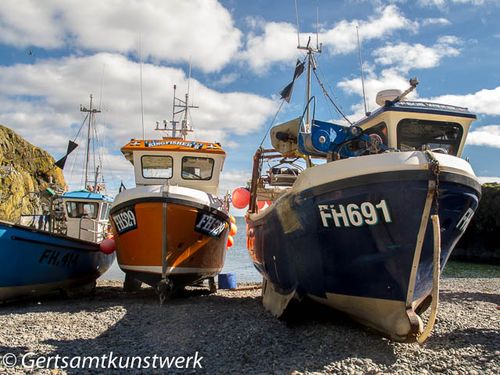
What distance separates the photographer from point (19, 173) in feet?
107

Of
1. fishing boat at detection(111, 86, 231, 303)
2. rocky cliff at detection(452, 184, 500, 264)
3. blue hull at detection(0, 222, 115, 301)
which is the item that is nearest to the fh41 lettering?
fishing boat at detection(111, 86, 231, 303)

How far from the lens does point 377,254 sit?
4.80 meters

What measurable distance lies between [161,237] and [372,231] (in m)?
4.55

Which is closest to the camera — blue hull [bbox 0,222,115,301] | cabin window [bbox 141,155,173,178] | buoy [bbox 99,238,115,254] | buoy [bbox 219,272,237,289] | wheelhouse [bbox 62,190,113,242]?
blue hull [bbox 0,222,115,301]

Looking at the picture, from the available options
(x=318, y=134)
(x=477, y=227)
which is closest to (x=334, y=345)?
(x=318, y=134)

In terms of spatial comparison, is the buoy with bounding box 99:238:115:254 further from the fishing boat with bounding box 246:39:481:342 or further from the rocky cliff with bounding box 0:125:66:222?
the rocky cliff with bounding box 0:125:66:222

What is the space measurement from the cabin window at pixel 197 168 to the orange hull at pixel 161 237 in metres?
1.55

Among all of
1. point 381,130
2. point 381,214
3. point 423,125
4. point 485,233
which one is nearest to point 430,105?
point 423,125

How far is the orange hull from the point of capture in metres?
8.13

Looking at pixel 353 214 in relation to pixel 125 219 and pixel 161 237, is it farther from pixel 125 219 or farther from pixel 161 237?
pixel 125 219

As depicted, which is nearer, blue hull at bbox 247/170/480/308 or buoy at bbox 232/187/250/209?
blue hull at bbox 247/170/480/308

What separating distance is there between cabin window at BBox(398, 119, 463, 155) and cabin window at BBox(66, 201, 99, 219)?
8302 millimetres

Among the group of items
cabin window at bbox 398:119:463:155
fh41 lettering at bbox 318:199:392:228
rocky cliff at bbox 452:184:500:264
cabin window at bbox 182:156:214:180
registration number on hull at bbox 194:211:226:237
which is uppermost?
cabin window at bbox 398:119:463:155

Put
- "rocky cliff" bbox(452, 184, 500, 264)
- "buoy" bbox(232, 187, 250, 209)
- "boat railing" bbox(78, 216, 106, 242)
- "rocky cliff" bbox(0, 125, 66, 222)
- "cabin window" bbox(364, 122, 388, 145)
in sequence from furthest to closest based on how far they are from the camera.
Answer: "rocky cliff" bbox(452, 184, 500, 264) < "rocky cliff" bbox(0, 125, 66, 222) < "boat railing" bbox(78, 216, 106, 242) < "buoy" bbox(232, 187, 250, 209) < "cabin window" bbox(364, 122, 388, 145)
